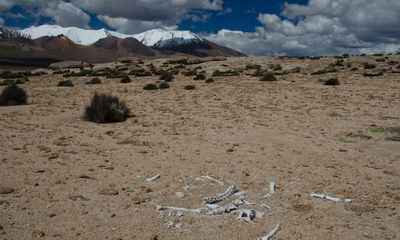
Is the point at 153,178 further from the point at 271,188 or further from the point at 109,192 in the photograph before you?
the point at 271,188

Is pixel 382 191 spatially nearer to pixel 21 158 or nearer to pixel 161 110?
pixel 21 158

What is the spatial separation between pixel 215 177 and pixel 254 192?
1.10 meters

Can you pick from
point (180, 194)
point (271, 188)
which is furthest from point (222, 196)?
point (271, 188)

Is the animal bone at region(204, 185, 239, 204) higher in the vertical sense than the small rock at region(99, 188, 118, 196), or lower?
higher

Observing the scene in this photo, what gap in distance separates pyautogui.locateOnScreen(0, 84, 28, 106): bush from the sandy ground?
1.44 metres

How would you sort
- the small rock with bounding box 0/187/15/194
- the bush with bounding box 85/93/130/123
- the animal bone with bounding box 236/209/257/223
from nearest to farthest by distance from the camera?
1. the animal bone with bounding box 236/209/257/223
2. the small rock with bounding box 0/187/15/194
3. the bush with bounding box 85/93/130/123

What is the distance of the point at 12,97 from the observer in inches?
743

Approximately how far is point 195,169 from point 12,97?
12.9m

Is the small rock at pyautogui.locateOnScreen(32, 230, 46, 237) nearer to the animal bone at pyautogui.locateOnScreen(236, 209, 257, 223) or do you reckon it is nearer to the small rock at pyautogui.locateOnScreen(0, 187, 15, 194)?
the small rock at pyautogui.locateOnScreen(0, 187, 15, 194)

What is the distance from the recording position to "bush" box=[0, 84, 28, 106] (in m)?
18.8

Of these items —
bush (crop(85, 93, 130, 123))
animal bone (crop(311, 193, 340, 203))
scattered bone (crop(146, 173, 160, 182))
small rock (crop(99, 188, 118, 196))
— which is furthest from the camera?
bush (crop(85, 93, 130, 123))

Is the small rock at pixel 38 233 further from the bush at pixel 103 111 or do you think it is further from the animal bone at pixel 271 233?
the bush at pixel 103 111

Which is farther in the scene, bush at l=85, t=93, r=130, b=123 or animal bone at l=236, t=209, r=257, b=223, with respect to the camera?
bush at l=85, t=93, r=130, b=123

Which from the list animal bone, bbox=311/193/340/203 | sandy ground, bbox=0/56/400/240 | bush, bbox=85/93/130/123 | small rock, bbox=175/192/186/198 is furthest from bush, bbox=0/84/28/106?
animal bone, bbox=311/193/340/203
